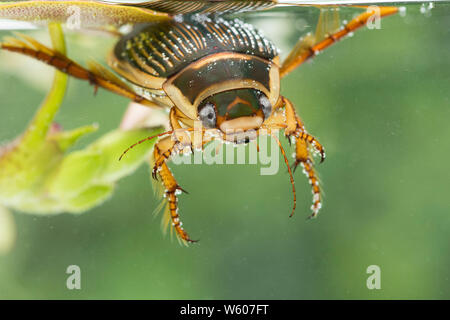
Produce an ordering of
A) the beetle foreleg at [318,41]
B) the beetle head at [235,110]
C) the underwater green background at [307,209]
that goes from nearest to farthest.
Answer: the beetle head at [235,110], the beetle foreleg at [318,41], the underwater green background at [307,209]

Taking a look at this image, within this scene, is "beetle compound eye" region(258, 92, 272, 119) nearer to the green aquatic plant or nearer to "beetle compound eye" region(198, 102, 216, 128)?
"beetle compound eye" region(198, 102, 216, 128)

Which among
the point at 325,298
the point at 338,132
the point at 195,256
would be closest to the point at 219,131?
the point at 195,256

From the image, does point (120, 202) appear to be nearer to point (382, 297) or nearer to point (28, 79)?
point (28, 79)

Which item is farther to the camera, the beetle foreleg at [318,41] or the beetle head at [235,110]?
the beetle foreleg at [318,41]

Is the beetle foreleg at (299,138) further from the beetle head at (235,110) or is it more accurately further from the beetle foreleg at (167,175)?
the beetle foreleg at (167,175)

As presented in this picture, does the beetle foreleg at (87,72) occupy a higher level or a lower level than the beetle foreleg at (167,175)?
higher

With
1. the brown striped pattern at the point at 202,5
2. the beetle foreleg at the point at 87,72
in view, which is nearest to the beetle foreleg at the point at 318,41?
the brown striped pattern at the point at 202,5

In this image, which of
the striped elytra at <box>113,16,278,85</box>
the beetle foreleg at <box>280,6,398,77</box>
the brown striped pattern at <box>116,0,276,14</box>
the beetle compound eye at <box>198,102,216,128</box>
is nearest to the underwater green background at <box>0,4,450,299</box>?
the brown striped pattern at <box>116,0,276,14</box>
